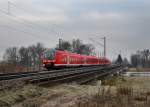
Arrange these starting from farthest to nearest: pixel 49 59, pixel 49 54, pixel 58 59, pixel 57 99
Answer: pixel 58 59 → pixel 49 54 → pixel 49 59 → pixel 57 99

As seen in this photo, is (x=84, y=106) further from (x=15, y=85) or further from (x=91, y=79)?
(x=91, y=79)

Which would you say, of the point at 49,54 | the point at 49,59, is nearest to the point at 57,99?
the point at 49,59

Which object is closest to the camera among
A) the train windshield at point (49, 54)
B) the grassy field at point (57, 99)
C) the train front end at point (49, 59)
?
the grassy field at point (57, 99)

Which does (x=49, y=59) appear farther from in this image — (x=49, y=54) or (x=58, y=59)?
(x=58, y=59)

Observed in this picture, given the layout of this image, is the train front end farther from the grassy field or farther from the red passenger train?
the grassy field

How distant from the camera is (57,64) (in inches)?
1682

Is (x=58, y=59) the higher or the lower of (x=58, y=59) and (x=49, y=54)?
the lower

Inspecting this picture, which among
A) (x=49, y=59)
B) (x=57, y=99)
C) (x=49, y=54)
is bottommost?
(x=57, y=99)

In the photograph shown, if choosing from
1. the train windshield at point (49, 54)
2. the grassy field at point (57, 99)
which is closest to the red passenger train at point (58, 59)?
the train windshield at point (49, 54)

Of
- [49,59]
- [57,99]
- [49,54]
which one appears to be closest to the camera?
[57,99]

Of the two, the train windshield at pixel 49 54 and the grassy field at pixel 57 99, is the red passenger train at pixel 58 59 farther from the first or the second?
the grassy field at pixel 57 99

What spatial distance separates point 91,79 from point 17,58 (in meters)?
97.8

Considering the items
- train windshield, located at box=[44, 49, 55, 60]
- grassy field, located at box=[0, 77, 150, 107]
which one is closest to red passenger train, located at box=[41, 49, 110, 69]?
train windshield, located at box=[44, 49, 55, 60]

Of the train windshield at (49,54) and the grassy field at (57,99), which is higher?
the train windshield at (49,54)
